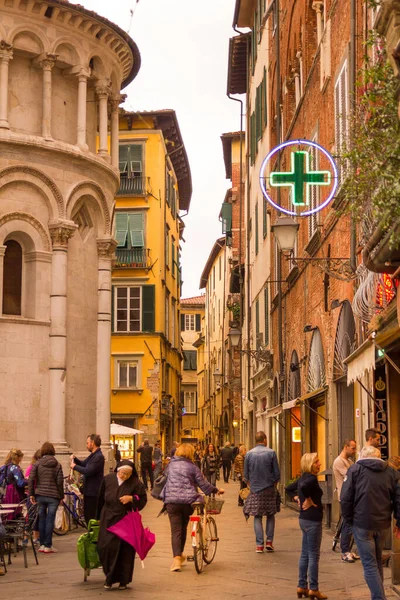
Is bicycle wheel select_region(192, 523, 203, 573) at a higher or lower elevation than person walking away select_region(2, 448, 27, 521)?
lower

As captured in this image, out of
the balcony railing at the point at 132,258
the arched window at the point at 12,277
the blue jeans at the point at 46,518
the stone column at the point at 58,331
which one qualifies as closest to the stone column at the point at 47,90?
the stone column at the point at 58,331

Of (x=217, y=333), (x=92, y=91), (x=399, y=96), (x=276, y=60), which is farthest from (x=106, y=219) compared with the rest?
(x=217, y=333)

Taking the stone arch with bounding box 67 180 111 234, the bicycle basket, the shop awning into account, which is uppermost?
the stone arch with bounding box 67 180 111 234

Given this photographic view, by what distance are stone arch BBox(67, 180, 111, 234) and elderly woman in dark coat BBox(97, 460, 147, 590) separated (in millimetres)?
12594

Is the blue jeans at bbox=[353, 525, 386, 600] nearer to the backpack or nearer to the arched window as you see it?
the backpack

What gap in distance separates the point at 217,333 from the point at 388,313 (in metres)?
60.3

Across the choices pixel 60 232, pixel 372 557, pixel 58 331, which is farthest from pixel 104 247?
pixel 372 557

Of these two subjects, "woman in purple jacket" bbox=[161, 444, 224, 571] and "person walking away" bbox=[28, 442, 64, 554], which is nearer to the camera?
"woman in purple jacket" bbox=[161, 444, 224, 571]

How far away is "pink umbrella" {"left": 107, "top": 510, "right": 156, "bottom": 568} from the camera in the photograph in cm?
1229

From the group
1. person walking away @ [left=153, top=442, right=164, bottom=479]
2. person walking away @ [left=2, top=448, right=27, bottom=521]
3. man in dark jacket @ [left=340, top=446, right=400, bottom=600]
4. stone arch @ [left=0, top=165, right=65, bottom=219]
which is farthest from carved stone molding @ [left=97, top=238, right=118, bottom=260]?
man in dark jacket @ [left=340, top=446, right=400, bottom=600]

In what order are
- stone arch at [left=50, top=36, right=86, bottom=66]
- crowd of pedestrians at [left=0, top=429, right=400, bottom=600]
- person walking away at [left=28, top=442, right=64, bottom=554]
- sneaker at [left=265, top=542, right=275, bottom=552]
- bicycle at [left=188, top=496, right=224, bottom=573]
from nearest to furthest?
crowd of pedestrians at [left=0, top=429, right=400, bottom=600] → bicycle at [left=188, top=496, right=224, bottom=573] → sneaker at [left=265, top=542, right=275, bottom=552] → person walking away at [left=28, top=442, right=64, bottom=554] → stone arch at [left=50, top=36, right=86, bottom=66]

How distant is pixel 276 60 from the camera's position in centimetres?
2841

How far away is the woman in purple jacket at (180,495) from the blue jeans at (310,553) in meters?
2.48

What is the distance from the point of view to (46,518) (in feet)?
55.2
